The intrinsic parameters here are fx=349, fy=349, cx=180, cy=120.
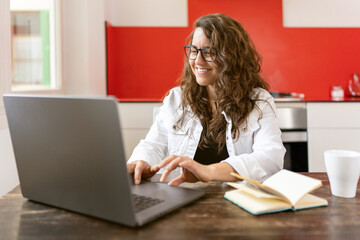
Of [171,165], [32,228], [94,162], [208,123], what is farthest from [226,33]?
[32,228]

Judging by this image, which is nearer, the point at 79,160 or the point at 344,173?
the point at 79,160

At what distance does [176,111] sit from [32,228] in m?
1.05

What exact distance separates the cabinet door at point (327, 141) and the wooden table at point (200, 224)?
6.64ft

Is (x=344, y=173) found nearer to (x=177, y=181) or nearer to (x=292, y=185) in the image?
(x=292, y=185)

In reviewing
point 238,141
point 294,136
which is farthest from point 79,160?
point 294,136

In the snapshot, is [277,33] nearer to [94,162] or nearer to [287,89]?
[287,89]

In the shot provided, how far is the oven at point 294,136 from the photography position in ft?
8.87

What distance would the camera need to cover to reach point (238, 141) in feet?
4.88

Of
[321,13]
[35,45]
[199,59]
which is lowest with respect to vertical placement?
[199,59]

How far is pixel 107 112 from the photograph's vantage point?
0.60 m

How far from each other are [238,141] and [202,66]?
367 mm

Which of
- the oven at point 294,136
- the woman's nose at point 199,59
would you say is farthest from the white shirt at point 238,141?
the oven at point 294,136

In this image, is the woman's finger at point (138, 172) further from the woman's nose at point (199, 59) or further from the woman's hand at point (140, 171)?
the woman's nose at point (199, 59)

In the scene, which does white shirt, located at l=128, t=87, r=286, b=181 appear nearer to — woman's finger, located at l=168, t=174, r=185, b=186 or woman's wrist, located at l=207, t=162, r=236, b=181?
woman's wrist, located at l=207, t=162, r=236, b=181
